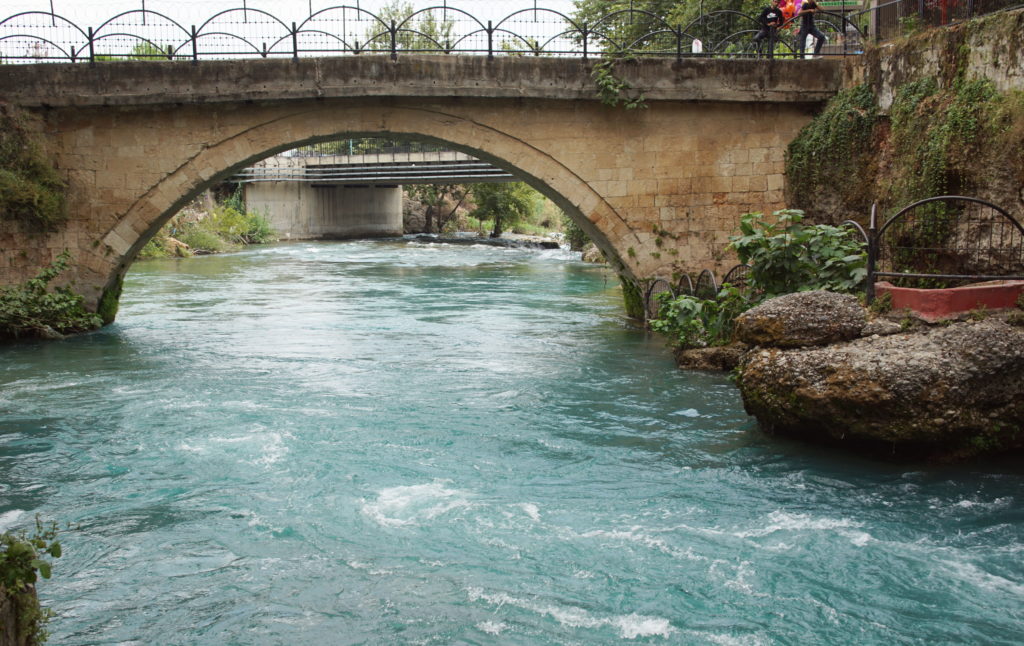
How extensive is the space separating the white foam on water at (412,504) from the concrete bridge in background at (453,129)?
7.18m

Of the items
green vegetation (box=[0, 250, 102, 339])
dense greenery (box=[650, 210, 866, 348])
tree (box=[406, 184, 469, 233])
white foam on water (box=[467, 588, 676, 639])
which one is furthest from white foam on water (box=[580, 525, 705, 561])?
tree (box=[406, 184, 469, 233])

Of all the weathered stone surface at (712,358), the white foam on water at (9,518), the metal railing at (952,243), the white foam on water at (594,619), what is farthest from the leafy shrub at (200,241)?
the white foam on water at (594,619)

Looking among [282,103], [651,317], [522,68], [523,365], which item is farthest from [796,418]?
[282,103]

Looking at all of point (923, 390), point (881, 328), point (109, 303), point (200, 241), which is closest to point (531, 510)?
point (923, 390)

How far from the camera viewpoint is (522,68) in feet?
40.9

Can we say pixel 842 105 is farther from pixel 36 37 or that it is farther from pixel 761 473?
pixel 36 37

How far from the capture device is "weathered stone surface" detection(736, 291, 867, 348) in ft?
24.3

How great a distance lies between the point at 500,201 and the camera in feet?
135

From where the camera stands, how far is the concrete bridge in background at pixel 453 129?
40.4ft

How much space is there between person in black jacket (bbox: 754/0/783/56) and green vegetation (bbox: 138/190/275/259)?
19.0 metres

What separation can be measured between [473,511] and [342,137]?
8018 millimetres

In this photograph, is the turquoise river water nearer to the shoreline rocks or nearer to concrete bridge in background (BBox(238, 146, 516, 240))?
the shoreline rocks

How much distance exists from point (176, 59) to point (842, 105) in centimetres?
920

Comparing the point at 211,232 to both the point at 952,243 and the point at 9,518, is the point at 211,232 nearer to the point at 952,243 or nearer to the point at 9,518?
the point at 952,243
